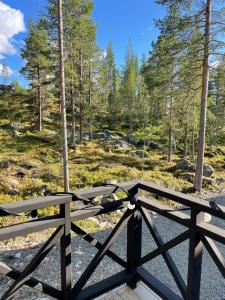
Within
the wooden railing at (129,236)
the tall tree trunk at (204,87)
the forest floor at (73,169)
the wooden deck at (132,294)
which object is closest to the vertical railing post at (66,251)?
the wooden railing at (129,236)

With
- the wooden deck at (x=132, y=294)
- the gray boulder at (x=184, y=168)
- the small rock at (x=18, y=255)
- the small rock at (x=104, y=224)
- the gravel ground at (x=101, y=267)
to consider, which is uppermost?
the wooden deck at (x=132, y=294)

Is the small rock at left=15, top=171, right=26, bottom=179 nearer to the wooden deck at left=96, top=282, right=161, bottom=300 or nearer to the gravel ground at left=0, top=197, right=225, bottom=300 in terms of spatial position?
the gravel ground at left=0, top=197, right=225, bottom=300

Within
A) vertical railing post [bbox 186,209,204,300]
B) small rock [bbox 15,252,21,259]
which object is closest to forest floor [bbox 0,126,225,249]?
small rock [bbox 15,252,21,259]

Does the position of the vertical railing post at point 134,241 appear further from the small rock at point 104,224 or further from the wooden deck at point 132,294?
the small rock at point 104,224

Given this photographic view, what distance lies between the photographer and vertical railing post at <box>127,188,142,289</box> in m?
3.33

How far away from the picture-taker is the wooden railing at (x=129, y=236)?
2338 millimetres

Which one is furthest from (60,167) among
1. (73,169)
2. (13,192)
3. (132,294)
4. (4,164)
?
(132,294)

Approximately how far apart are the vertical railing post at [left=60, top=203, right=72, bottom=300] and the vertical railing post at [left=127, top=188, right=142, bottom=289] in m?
0.92

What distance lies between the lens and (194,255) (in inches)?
96.6

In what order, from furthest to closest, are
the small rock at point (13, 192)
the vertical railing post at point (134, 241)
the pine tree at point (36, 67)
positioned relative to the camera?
1. the pine tree at point (36, 67)
2. the small rock at point (13, 192)
3. the vertical railing post at point (134, 241)

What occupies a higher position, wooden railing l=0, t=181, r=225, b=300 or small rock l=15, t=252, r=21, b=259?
wooden railing l=0, t=181, r=225, b=300

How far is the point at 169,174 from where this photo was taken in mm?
16016

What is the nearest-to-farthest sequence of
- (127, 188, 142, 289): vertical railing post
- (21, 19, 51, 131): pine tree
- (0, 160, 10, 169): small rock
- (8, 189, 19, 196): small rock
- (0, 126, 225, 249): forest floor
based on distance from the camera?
(127, 188, 142, 289): vertical railing post
(8, 189, 19, 196): small rock
(0, 126, 225, 249): forest floor
(0, 160, 10, 169): small rock
(21, 19, 51, 131): pine tree

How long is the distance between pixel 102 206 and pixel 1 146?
19310mm
